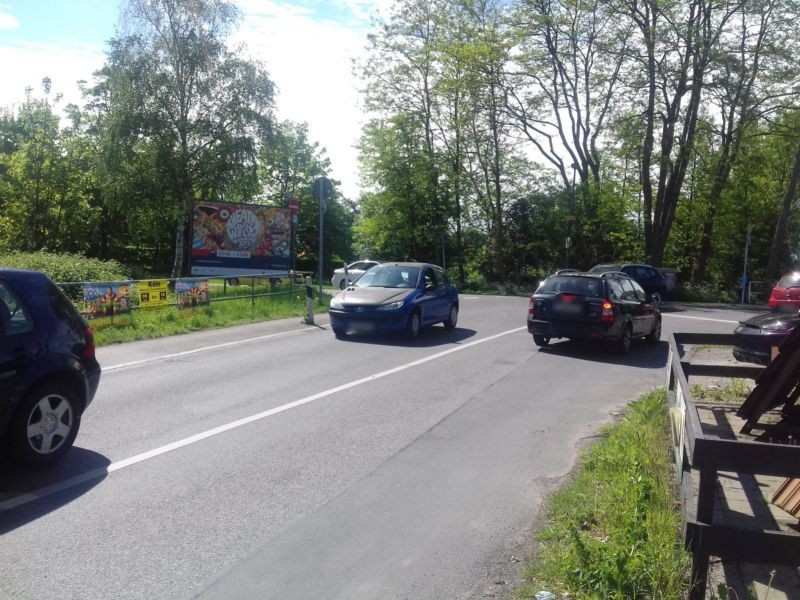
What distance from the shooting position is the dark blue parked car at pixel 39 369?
5.48 meters

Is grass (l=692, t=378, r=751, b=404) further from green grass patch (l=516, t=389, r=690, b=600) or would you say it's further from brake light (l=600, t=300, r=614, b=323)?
brake light (l=600, t=300, r=614, b=323)

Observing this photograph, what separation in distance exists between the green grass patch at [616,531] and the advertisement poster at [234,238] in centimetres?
2158

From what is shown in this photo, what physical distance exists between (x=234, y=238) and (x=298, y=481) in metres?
22.7

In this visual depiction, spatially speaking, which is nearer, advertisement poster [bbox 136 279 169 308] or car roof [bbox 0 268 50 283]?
car roof [bbox 0 268 50 283]

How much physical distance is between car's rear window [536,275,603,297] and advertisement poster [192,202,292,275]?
14.6 m

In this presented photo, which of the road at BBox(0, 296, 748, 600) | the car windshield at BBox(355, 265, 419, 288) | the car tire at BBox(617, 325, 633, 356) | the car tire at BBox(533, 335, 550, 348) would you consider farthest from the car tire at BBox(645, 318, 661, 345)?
the car windshield at BBox(355, 265, 419, 288)

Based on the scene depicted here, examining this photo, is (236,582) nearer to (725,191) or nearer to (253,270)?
(253,270)

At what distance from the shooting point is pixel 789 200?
34.0 meters

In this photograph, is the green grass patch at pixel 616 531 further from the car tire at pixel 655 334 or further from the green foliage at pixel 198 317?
the green foliage at pixel 198 317

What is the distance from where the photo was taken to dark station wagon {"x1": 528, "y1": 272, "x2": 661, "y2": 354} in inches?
519

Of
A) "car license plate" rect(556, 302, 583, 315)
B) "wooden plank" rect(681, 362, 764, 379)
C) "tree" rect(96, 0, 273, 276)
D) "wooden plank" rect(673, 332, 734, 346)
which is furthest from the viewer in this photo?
"tree" rect(96, 0, 273, 276)

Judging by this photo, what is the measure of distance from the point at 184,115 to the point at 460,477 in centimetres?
3248

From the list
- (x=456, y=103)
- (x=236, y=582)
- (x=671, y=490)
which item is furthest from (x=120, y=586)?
(x=456, y=103)

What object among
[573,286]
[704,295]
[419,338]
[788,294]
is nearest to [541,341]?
[573,286]
